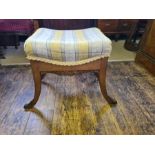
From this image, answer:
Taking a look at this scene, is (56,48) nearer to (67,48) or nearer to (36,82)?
(67,48)

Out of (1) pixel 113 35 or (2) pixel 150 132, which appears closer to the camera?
(2) pixel 150 132

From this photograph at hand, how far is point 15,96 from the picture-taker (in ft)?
4.75

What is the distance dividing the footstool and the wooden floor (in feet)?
0.75

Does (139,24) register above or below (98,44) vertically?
below

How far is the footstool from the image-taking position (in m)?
1.07

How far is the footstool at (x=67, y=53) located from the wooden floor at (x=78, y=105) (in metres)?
0.23

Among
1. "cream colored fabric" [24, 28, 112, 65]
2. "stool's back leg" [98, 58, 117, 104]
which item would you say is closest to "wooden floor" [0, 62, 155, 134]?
"stool's back leg" [98, 58, 117, 104]

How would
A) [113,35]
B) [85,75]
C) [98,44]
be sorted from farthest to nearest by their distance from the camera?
[113,35] < [85,75] < [98,44]

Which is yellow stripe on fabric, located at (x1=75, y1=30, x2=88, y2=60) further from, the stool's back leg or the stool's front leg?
the stool's front leg

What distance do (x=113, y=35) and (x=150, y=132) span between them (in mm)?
2261

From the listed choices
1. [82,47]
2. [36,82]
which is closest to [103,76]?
[82,47]

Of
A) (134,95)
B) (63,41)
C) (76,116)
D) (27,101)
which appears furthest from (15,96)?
(134,95)

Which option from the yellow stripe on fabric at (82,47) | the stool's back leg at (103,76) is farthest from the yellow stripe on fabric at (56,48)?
the stool's back leg at (103,76)
